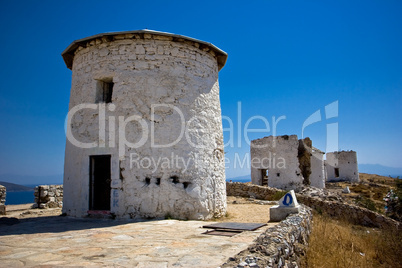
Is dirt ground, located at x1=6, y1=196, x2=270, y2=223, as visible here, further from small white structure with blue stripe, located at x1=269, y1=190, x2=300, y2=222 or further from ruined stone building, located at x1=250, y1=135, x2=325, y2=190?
ruined stone building, located at x1=250, y1=135, x2=325, y2=190

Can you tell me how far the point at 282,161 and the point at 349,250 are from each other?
39.1ft

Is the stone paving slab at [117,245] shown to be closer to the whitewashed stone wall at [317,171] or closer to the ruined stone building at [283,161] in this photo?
the ruined stone building at [283,161]

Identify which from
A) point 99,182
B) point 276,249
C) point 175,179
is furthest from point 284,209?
point 99,182

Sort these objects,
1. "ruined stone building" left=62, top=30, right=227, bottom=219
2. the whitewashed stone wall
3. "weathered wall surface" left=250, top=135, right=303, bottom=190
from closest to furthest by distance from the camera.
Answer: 1. "ruined stone building" left=62, top=30, right=227, bottom=219
2. "weathered wall surface" left=250, top=135, right=303, bottom=190
3. the whitewashed stone wall

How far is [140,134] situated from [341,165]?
3048 cm

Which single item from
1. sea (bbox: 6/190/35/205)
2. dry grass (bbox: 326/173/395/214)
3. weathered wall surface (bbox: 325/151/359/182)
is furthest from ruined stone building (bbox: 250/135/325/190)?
sea (bbox: 6/190/35/205)

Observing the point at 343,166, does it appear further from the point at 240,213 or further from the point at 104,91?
the point at 104,91

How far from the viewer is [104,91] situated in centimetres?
813

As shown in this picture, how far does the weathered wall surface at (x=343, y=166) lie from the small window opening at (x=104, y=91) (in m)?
30.1

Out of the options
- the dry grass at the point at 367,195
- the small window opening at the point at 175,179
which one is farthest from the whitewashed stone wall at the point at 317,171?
the small window opening at the point at 175,179

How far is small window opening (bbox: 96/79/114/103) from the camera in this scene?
7.93 meters

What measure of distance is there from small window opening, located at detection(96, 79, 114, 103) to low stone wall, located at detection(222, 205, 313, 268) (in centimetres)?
603

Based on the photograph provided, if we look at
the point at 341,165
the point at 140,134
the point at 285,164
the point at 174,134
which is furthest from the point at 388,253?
the point at 341,165

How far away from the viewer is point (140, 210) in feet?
22.7
